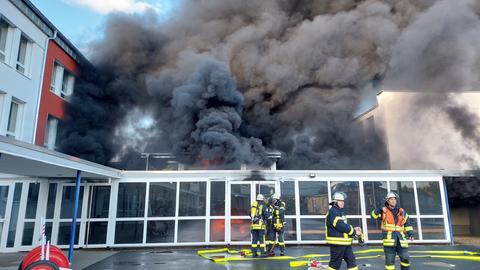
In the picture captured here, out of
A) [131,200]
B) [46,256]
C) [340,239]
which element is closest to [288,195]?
[131,200]

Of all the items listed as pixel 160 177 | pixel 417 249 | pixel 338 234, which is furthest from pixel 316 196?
pixel 338 234

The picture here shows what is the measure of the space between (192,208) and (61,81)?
7958mm

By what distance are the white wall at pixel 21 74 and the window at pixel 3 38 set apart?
0.28ft

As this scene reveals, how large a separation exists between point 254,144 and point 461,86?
903 centimetres

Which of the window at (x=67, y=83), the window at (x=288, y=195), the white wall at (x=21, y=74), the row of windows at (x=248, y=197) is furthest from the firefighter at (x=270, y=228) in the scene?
the window at (x=67, y=83)

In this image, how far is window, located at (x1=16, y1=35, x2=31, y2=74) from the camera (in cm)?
1081

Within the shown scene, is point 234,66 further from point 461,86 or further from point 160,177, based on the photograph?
point 461,86

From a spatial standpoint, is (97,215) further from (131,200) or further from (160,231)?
(160,231)

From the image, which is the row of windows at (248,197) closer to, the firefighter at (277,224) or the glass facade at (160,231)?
the glass facade at (160,231)

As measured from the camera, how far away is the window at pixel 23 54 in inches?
426

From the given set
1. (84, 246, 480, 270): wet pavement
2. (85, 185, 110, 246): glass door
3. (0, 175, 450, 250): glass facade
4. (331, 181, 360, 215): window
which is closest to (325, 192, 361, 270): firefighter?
(84, 246, 480, 270): wet pavement

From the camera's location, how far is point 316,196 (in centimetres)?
1027

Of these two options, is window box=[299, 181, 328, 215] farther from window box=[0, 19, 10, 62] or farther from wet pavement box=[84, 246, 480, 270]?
window box=[0, 19, 10, 62]

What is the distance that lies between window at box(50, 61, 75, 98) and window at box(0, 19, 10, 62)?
2432 millimetres
